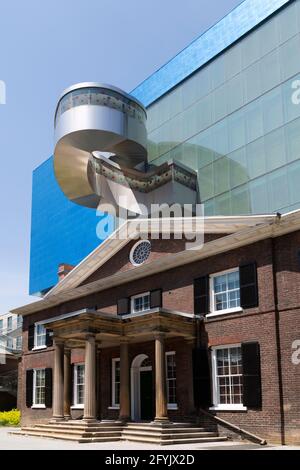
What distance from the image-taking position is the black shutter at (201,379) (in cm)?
2000

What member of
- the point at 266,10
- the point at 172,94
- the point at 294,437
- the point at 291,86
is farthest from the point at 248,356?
the point at 172,94

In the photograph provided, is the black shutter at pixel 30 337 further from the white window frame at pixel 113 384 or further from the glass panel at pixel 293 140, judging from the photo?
the glass panel at pixel 293 140

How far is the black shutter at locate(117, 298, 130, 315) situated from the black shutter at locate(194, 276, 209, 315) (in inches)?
157

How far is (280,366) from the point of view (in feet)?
58.9

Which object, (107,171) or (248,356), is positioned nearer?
(248,356)

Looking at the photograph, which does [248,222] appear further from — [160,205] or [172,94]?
[172,94]

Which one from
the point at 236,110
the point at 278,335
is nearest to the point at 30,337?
the point at 278,335

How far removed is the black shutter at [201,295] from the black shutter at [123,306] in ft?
13.1

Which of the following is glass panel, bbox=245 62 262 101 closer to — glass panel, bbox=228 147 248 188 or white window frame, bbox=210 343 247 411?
glass panel, bbox=228 147 248 188

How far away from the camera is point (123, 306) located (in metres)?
24.4

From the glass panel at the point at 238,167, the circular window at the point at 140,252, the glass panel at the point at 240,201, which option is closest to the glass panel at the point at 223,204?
the glass panel at the point at 240,201

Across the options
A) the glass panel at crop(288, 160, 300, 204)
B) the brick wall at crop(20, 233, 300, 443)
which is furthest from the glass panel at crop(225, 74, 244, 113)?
the brick wall at crop(20, 233, 300, 443)

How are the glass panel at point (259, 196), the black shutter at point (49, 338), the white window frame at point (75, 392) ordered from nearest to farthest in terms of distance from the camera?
the white window frame at point (75, 392) → the black shutter at point (49, 338) → the glass panel at point (259, 196)
